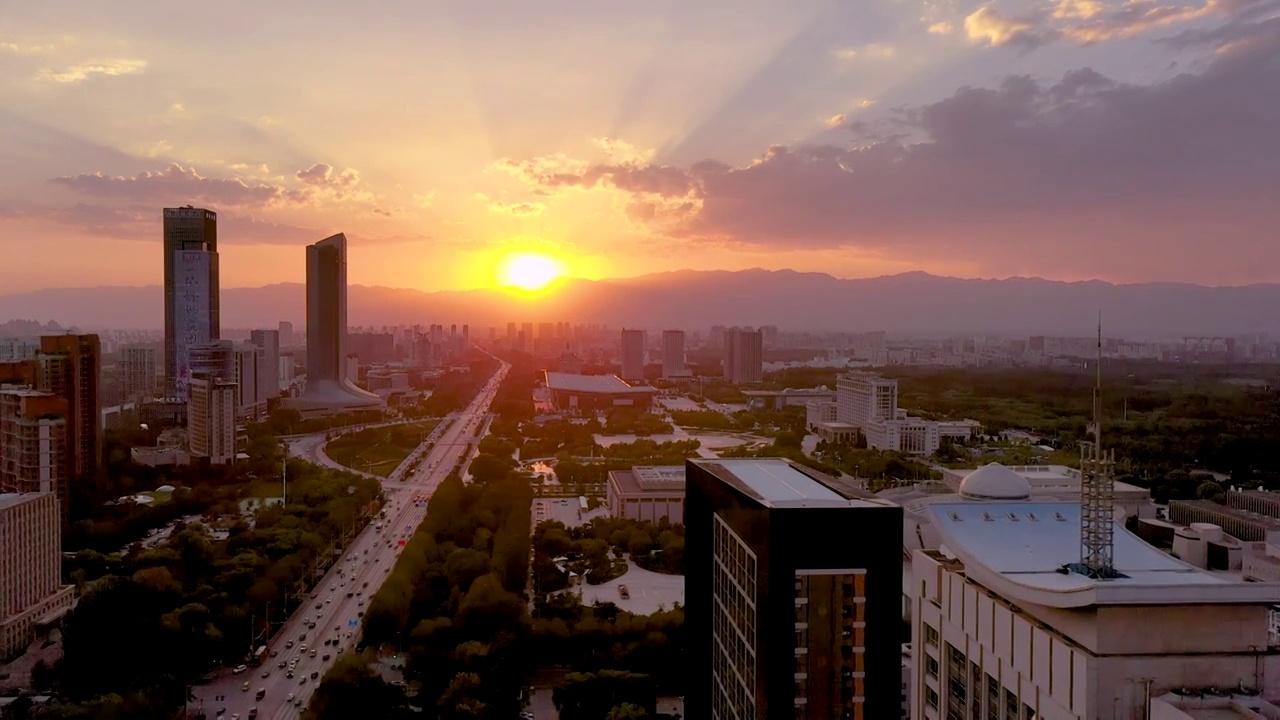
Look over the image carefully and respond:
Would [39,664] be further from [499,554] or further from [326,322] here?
[326,322]

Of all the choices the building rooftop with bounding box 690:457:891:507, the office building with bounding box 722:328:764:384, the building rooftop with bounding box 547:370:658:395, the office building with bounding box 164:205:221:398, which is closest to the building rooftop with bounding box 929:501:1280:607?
the building rooftop with bounding box 690:457:891:507

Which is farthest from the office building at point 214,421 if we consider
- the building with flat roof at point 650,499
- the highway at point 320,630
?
the building with flat roof at point 650,499

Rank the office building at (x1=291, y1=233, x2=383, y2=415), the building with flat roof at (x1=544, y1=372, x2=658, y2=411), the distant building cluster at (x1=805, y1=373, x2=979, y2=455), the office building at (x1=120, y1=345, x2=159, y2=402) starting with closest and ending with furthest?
the distant building cluster at (x1=805, y1=373, x2=979, y2=455) → the office building at (x1=291, y1=233, x2=383, y2=415) → the building with flat roof at (x1=544, y1=372, x2=658, y2=411) → the office building at (x1=120, y1=345, x2=159, y2=402)

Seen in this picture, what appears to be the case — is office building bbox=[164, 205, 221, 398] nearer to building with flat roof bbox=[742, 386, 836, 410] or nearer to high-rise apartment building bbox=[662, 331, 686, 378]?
building with flat roof bbox=[742, 386, 836, 410]

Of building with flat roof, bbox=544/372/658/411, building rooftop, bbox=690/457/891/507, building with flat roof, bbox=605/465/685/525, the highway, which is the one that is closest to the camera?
building rooftop, bbox=690/457/891/507

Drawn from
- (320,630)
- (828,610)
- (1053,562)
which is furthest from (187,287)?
(1053,562)

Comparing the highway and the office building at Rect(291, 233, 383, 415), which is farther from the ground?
the office building at Rect(291, 233, 383, 415)

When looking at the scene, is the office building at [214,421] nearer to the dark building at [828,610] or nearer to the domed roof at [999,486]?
the dark building at [828,610]

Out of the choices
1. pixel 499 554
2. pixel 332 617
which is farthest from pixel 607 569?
pixel 332 617
